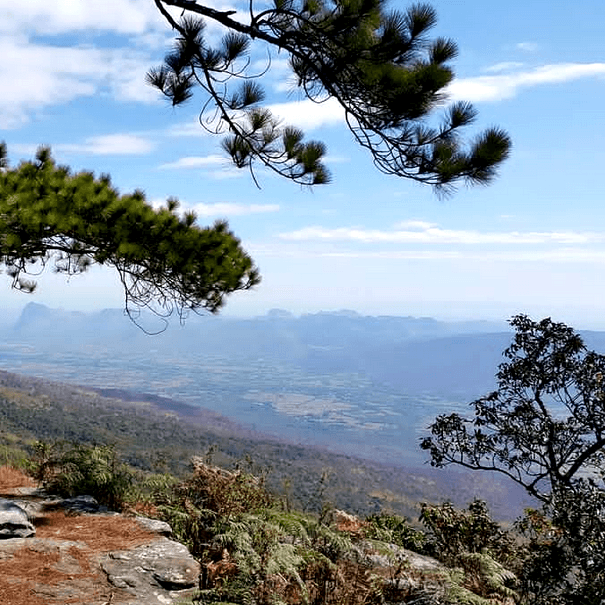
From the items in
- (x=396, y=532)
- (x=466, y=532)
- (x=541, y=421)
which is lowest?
(x=396, y=532)

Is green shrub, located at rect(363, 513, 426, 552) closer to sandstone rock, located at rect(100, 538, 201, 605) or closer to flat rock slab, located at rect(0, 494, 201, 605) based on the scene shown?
sandstone rock, located at rect(100, 538, 201, 605)

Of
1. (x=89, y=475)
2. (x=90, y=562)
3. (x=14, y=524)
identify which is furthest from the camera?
(x=89, y=475)

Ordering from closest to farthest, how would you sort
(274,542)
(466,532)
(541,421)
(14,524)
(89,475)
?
(274,542)
(14,524)
(89,475)
(466,532)
(541,421)

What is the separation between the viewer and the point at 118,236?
9.33 metres

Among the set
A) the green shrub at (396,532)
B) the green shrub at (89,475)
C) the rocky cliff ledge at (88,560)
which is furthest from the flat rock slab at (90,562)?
the green shrub at (396,532)

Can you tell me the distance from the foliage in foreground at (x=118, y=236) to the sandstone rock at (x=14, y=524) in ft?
13.6

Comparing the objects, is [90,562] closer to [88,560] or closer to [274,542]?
[88,560]

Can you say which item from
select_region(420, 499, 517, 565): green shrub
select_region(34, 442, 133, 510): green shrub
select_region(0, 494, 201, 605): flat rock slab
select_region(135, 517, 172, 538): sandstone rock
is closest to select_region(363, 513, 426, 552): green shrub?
select_region(420, 499, 517, 565): green shrub

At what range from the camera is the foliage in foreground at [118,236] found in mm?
8984

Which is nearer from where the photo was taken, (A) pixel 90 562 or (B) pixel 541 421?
(A) pixel 90 562

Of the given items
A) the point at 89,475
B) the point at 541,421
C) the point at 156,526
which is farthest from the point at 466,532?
the point at 89,475

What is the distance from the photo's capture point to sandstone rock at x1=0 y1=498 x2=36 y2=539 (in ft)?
21.1

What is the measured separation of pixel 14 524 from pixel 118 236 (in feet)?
15.0

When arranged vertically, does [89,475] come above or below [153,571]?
above
